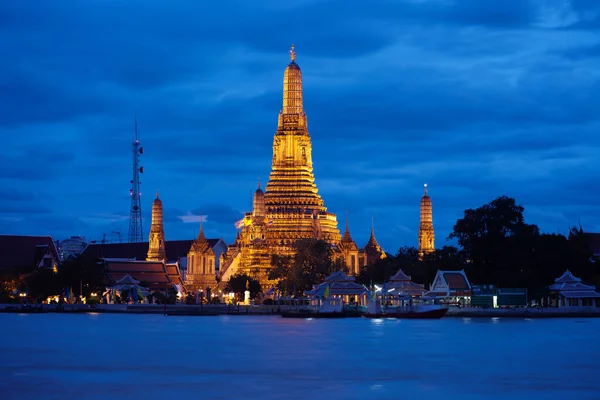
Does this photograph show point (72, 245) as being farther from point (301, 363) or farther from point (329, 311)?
point (301, 363)

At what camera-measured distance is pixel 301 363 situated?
43000mm

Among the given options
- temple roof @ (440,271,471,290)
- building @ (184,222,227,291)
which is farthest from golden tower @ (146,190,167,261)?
temple roof @ (440,271,471,290)

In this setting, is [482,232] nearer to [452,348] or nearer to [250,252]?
[250,252]

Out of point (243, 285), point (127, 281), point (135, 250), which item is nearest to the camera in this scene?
point (127, 281)

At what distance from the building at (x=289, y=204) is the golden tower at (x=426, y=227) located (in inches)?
386

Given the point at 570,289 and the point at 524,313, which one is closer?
the point at 570,289

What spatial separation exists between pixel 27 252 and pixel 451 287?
48.4 metres

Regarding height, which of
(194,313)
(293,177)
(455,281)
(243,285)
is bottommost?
(194,313)

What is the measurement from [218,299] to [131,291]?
31.1 feet

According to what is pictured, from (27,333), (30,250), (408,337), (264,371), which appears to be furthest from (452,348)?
(30,250)

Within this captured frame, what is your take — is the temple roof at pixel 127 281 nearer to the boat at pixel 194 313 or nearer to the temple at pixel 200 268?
the boat at pixel 194 313

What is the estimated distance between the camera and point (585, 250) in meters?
93.9

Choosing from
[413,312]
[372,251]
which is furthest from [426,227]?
[413,312]

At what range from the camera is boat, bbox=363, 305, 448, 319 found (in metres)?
81.9
